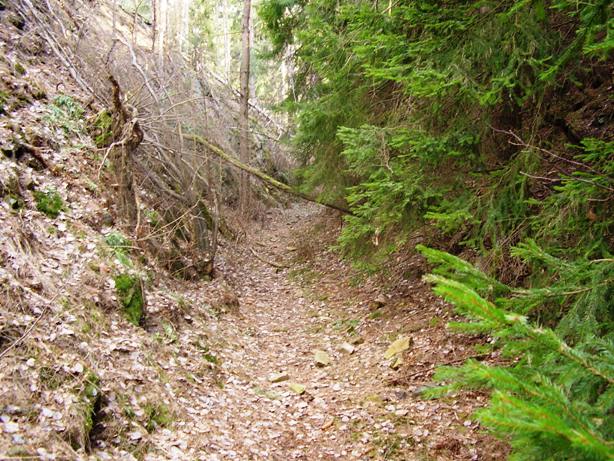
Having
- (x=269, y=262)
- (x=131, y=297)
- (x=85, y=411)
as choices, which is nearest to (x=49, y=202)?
(x=131, y=297)

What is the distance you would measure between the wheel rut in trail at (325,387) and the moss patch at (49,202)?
2963 millimetres

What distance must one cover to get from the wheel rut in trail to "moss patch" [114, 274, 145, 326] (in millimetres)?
1244

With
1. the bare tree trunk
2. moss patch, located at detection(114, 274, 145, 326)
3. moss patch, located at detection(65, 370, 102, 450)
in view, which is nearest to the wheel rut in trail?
moss patch, located at detection(65, 370, 102, 450)

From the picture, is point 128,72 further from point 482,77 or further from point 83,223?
point 482,77

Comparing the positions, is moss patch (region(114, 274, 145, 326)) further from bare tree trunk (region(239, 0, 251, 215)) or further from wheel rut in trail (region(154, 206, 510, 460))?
bare tree trunk (region(239, 0, 251, 215))

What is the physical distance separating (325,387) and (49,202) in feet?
15.4

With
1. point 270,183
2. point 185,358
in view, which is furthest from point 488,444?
Result: point 270,183

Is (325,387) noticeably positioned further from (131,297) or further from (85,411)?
(85,411)

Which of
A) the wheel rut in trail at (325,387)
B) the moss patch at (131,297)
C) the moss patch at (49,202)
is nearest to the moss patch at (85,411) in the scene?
the wheel rut in trail at (325,387)

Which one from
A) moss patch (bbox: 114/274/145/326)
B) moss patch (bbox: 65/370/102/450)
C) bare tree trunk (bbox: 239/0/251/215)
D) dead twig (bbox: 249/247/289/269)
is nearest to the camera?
moss patch (bbox: 65/370/102/450)

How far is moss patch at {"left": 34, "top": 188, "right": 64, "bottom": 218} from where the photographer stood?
18.7ft

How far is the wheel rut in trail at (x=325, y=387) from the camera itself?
4578 millimetres

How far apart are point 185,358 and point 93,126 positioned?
194 inches

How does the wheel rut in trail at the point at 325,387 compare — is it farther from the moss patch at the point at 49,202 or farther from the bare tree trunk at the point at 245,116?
the moss patch at the point at 49,202
